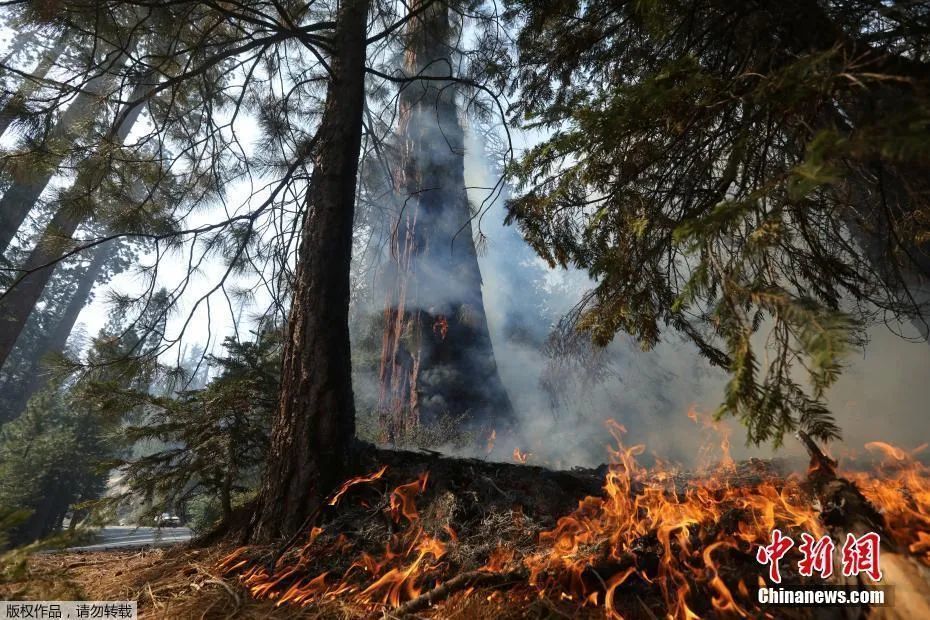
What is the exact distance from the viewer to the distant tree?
1.24 m

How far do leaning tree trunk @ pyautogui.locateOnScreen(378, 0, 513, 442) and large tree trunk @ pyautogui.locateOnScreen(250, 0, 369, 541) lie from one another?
3.72 m

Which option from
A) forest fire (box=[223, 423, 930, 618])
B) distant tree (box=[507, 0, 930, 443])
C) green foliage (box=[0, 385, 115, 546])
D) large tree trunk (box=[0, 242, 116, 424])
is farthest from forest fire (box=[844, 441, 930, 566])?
large tree trunk (box=[0, 242, 116, 424])

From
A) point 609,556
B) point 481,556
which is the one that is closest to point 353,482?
point 481,556

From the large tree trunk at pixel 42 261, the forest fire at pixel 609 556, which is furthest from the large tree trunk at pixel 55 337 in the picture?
the forest fire at pixel 609 556

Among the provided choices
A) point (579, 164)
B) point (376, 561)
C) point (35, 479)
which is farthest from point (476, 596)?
point (35, 479)

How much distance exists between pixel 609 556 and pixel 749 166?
6.77ft

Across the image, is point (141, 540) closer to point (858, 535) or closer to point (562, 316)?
point (562, 316)

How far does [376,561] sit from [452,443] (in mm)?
4961

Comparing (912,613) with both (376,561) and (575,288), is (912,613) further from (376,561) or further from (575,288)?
(575,288)

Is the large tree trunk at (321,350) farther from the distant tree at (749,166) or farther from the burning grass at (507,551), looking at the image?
the distant tree at (749,166)

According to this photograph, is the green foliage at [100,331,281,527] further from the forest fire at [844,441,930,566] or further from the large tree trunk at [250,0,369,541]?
the forest fire at [844,441,930,566]

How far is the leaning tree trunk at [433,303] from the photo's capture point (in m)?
8.15

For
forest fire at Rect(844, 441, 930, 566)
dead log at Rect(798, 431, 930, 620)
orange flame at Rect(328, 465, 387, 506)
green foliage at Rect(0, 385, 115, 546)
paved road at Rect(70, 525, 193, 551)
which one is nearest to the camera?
dead log at Rect(798, 431, 930, 620)

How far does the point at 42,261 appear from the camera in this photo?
989cm
